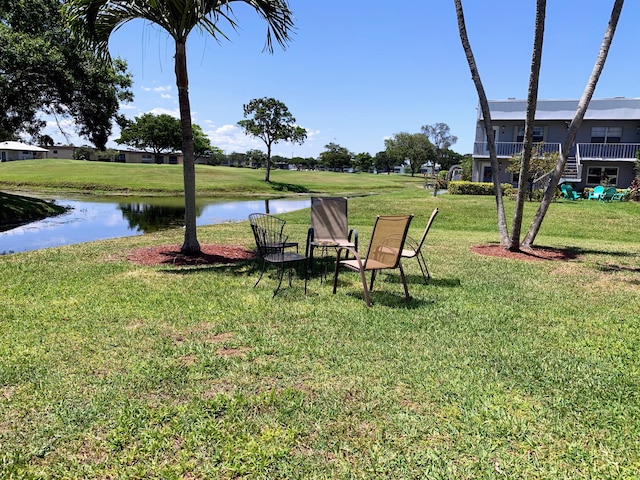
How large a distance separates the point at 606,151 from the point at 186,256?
1091 inches

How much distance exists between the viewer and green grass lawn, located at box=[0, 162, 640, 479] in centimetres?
261

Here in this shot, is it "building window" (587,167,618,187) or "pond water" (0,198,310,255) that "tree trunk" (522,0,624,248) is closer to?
"pond water" (0,198,310,255)

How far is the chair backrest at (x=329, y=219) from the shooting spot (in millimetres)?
7875

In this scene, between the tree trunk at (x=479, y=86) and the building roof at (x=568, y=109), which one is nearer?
the tree trunk at (x=479, y=86)

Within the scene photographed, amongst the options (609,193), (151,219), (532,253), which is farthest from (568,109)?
(151,219)

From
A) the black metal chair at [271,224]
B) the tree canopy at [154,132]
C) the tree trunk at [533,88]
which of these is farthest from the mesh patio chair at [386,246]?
the tree canopy at [154,132]

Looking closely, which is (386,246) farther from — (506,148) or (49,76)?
(506,148)

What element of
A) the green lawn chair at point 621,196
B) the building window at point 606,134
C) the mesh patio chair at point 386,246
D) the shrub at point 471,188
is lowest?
the mesh patio chair at point 386,246

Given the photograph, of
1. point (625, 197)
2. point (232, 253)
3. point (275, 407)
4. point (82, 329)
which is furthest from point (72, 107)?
point (625, 197)

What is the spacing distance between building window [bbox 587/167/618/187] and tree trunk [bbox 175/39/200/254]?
27.3 m

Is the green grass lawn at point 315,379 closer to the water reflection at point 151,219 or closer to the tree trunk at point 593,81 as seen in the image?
the tree trunk at point 593,81

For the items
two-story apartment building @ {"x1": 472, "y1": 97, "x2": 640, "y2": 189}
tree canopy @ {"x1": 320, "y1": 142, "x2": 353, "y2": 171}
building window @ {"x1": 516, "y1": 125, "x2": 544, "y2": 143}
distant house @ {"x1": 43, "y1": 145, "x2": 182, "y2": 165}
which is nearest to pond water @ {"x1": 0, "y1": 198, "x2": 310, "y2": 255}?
two-story apartment building @ {"x1": 472, "y1": 97, "x2": 640, "y2": 189}

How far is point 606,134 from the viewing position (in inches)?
1080

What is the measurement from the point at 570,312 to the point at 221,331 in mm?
4370
